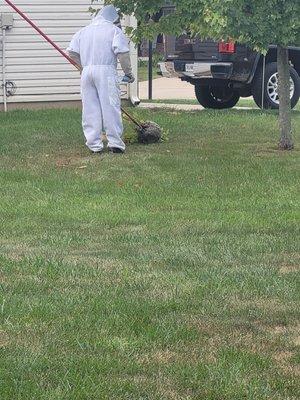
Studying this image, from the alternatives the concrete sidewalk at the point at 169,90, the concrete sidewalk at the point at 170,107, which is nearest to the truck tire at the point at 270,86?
the concrete sidewalk at the point at 170,107

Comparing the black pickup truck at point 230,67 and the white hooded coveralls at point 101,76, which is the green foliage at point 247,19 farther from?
the black pickup truck at point 230,67

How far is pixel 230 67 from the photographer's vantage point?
1483cm

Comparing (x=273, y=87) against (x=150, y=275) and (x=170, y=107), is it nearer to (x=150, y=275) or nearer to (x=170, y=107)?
(x=170, y=107)

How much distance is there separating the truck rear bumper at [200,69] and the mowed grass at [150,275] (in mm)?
4390

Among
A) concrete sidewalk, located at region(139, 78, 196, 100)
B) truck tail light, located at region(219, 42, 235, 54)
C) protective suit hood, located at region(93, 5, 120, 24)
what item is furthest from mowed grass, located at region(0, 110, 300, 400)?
concrete sidewalk, located at region(139, 78, 196, 100)

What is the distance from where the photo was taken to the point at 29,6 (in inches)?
601

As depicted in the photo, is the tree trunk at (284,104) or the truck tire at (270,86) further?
the truck tire at (270,86)

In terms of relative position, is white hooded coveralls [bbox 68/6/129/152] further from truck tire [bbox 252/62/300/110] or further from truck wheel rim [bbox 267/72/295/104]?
truck wheel rim [bbox 267/72/295/104]

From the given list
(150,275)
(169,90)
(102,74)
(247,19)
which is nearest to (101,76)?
(102,74)

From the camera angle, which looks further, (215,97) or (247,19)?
(215,97)

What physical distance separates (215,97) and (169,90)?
9.10 m

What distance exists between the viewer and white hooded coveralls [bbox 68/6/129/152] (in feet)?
34.2

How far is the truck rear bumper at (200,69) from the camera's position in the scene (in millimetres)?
14828

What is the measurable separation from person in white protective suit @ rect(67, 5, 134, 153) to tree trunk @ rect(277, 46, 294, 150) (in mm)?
1743
